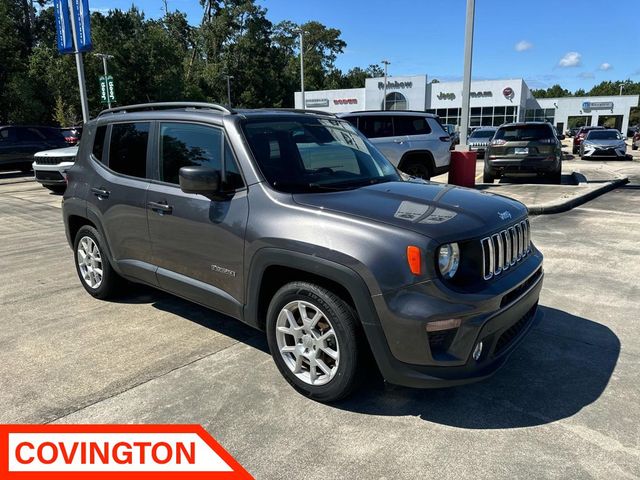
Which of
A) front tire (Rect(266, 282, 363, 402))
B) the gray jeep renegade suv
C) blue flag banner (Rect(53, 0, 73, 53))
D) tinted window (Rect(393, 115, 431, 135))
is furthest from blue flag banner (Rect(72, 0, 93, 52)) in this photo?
front tire (Rect(266, 282, 363, 402))

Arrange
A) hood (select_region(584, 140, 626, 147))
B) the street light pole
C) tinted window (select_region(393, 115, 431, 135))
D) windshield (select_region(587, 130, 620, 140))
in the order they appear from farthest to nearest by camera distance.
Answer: windshield (select_region(587, 130, 620, 140)) < hood (select_region(584, 140, 626, 147)) < the street light pole < tinted window (select_region(393, 115, 431, 135))

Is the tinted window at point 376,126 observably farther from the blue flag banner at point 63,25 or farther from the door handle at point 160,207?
the blue flag banner at point 63,25

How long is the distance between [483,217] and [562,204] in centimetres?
753

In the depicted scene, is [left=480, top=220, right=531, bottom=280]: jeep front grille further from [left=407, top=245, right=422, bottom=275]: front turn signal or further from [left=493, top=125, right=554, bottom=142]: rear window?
[left=493, top=125, right=554, bottom=142]: rear window

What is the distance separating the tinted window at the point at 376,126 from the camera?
1126 cm

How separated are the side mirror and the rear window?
11362 mm

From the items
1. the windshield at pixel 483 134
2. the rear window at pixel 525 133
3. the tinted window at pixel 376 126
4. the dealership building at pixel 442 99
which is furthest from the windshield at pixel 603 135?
the dealership building at pixel 442 99

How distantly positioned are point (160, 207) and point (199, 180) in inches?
30.7

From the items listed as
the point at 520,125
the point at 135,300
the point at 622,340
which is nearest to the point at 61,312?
the point at 135,300

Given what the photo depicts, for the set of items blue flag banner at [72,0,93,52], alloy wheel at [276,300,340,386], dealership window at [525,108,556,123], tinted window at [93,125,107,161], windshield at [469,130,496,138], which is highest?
blue flag banner at [72,0,93,52]

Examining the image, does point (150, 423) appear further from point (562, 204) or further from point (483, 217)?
point (562, 204)

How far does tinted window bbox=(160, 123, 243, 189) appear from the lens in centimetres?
353

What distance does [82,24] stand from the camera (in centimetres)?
1412

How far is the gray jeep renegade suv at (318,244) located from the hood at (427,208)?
13 mm
